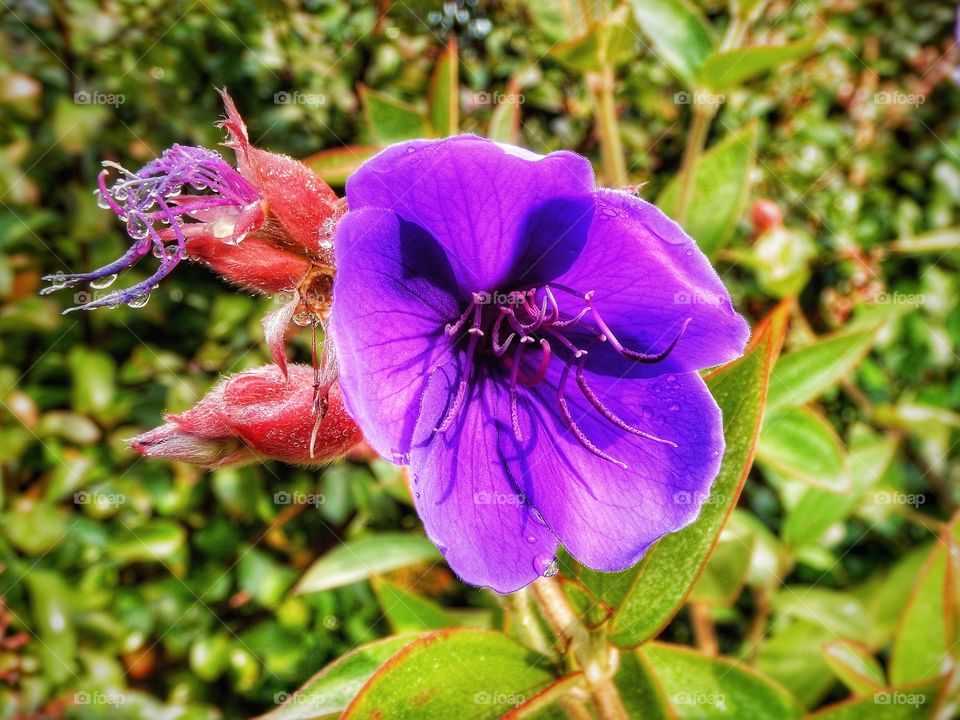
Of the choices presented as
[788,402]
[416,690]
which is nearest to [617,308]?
[416,690]

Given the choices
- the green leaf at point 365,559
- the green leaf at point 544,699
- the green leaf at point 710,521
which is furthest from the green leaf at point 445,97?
the green leaf at point 544,699

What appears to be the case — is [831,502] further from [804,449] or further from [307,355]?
[307,355]

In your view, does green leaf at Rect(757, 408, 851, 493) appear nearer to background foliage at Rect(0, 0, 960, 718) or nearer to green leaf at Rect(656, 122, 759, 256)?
background foliage at Rect(0, 0, 960, 718)

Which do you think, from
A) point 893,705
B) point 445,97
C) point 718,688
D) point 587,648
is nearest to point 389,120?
point 445,97

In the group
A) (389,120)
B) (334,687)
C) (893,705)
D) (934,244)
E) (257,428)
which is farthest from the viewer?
(934,244)

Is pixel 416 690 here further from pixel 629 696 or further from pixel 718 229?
pixel 718 229

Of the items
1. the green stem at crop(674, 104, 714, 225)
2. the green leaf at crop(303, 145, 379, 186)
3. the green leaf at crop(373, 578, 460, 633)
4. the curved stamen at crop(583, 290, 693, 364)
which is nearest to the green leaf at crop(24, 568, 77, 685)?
the green leaf at crop(373, 578, 460, 633)
